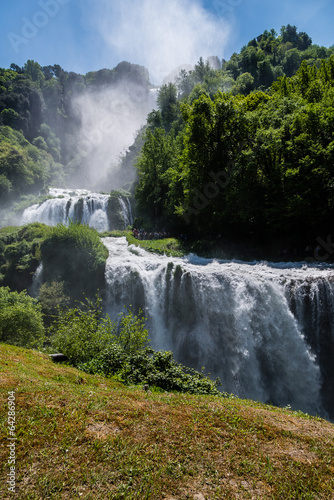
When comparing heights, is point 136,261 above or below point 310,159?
below

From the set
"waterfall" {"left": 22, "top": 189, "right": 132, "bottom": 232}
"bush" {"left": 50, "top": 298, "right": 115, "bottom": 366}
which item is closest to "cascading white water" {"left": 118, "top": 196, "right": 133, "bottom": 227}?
"waterfall" {"left": 22, "top": 189, "right": 132, "bottom": 232}

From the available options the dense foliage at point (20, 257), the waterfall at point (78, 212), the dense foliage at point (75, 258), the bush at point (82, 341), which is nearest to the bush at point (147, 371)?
the bush at point (82, 341)

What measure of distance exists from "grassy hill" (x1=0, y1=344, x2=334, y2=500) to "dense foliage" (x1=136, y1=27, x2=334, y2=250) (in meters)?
19.6

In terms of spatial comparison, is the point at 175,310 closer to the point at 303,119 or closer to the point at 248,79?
the point at 303,119

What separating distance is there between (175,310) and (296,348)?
8985 millimetres

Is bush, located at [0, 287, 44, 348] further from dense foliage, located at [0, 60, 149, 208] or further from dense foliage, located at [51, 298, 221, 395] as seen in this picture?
dense foliage, located at [0, 60, 149, 208]

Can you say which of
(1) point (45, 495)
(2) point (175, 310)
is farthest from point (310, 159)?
(1) point (45, 495)

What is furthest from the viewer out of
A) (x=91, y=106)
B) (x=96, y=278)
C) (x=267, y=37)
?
(x=91, y=106)

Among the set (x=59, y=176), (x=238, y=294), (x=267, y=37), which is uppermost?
(x=267, y=37)

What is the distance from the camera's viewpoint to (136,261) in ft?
77.0

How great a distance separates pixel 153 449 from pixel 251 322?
14.1 m

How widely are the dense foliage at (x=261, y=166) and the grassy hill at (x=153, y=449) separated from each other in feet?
64.2

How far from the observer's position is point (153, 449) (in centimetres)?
448

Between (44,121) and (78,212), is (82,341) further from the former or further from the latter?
(44,121)
